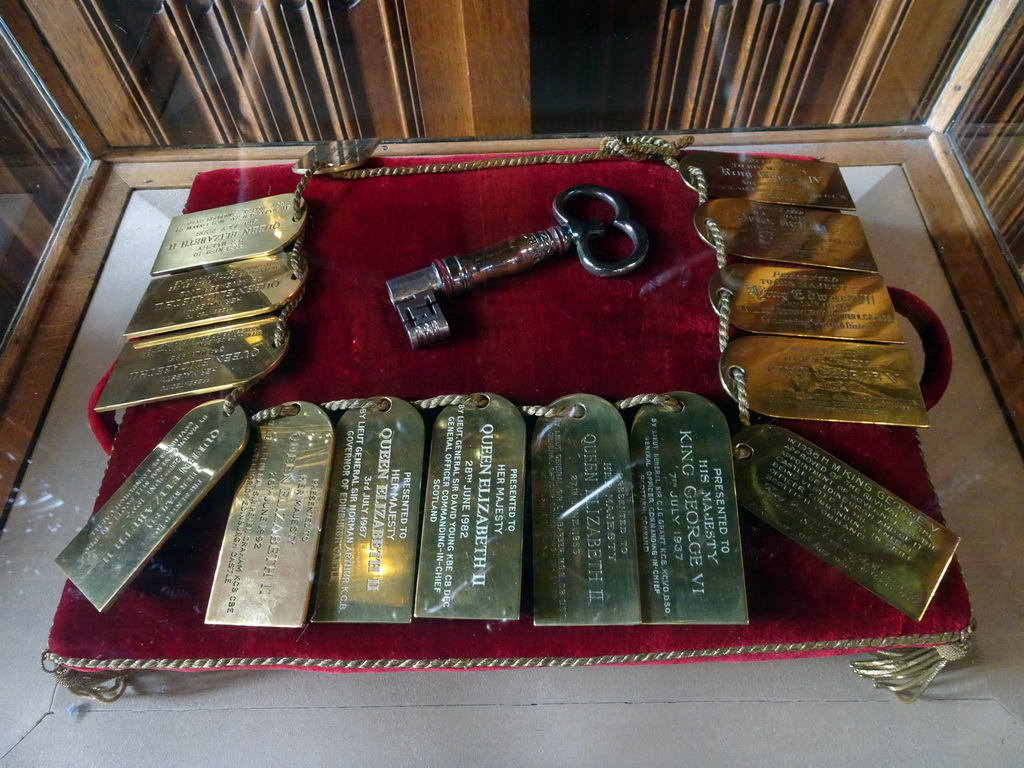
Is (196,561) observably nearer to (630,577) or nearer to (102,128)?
(630,577)

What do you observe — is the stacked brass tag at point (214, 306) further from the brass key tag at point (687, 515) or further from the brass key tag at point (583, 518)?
the brass key tag at point (687, 515)

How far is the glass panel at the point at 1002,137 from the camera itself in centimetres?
127

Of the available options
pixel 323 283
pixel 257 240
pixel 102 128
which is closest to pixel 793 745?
pixel 323 283

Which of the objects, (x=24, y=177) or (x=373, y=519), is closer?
(x=373, y=519)

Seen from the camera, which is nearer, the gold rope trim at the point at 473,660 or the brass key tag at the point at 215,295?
the gold rope trim at the point at 473,660

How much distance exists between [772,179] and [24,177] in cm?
138

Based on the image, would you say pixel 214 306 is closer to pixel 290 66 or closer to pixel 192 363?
pixel 192 363

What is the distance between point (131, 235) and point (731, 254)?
3.78 ft

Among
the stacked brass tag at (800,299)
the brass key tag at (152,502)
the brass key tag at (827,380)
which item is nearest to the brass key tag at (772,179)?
the stacked brass tag at (800,299)

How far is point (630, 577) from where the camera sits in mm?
850

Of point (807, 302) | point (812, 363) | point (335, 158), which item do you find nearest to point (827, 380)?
point (812, 363)

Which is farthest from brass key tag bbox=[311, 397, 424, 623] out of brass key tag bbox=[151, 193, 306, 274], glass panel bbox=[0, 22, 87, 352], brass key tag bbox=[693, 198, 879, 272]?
glass panel bbox=[0, 22, 87, 352]

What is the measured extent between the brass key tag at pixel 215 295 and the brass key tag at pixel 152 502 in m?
0.18

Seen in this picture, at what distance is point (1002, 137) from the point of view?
1.32m
